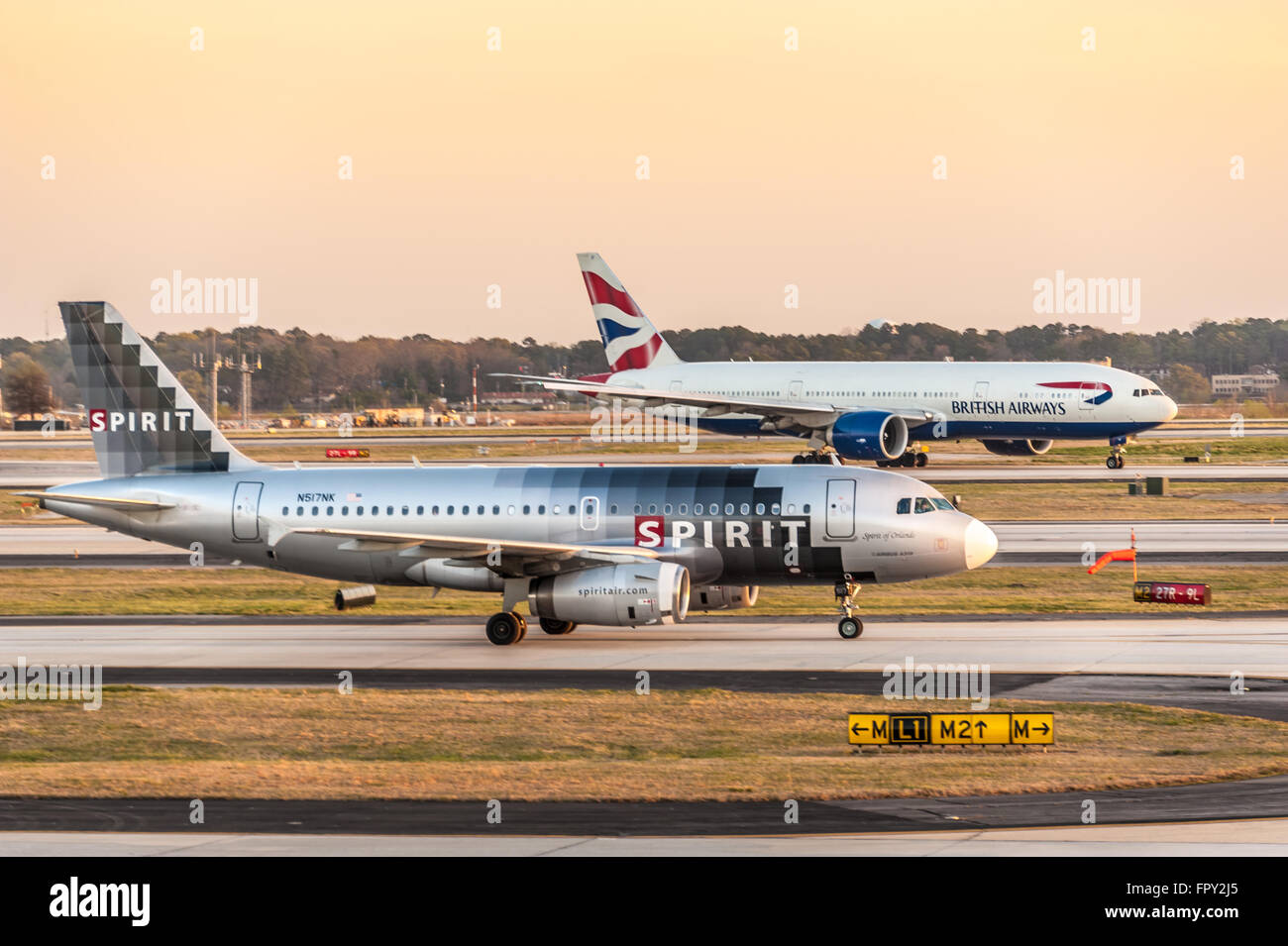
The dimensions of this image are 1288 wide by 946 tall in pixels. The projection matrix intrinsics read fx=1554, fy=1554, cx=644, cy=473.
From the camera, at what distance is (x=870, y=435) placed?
82.4 metres

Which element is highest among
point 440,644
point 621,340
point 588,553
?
point 621,340

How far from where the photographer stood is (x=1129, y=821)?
20.0 meters

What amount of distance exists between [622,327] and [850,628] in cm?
5943

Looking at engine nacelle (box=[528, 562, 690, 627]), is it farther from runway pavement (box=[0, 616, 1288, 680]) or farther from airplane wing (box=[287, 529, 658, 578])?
runway pavement (box=[0, 616, 1288, 680])

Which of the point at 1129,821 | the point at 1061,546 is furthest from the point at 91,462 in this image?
the point at 1129,821

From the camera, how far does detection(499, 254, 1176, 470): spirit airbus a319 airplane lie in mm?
84375

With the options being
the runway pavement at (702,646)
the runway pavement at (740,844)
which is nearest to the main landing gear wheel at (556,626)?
the runway pavement at (702,646)

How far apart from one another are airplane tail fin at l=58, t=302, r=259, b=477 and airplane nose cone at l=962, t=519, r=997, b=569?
65.7 feet

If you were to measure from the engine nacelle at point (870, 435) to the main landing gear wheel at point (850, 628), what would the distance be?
44.7 meters

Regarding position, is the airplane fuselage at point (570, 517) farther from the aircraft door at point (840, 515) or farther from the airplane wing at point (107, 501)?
the airplane wing at point (107, 501)

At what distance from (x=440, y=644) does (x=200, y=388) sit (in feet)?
555

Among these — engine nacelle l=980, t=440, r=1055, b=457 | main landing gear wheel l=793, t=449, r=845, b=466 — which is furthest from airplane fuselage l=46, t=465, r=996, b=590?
engine nacelle l=980, t=440, r=1055, b=457
